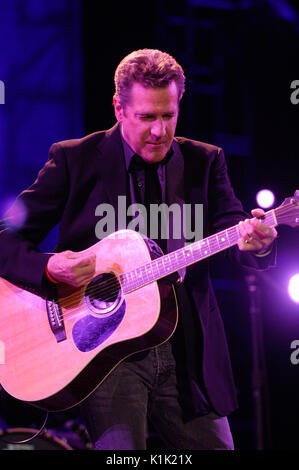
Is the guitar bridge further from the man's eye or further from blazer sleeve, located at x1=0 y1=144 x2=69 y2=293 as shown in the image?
the man's eye

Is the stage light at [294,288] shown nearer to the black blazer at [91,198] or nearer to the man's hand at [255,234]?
the black blazer at [91,198]

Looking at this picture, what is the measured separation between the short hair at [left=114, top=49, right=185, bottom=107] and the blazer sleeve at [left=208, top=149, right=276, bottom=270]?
0.46 metres

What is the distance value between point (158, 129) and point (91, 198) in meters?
0.49

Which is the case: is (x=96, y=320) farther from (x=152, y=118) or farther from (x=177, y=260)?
(x=152, y=118)

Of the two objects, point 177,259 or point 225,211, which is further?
point 225,211

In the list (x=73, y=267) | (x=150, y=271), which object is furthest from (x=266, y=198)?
(x=73, y=267)

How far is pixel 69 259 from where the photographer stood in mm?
3051

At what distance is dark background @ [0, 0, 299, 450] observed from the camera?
546 cm

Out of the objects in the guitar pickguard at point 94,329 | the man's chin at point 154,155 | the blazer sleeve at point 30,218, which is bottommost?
the guitar pickguard at point 94,329

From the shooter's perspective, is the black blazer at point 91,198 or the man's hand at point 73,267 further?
the black blazer at point 91,198

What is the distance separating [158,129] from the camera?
3.07m

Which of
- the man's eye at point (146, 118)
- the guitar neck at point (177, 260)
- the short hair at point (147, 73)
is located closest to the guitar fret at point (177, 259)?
the guitar neck at point (177, 260)

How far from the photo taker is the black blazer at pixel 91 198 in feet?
10.4

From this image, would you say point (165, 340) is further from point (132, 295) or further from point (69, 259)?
point (69, 259)
